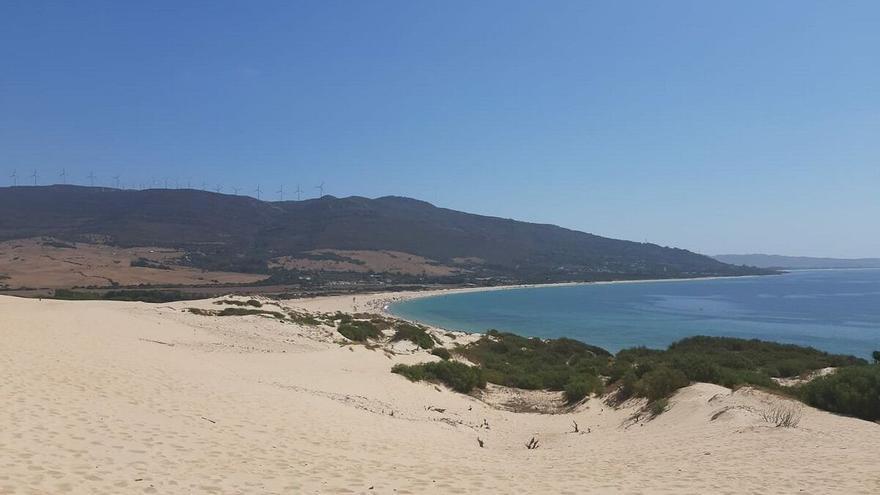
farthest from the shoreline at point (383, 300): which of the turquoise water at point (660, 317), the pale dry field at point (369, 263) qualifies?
the pale dry field at point (369, 263)

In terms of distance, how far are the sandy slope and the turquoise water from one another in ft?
125

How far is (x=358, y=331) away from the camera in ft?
127

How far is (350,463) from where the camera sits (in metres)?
9.64

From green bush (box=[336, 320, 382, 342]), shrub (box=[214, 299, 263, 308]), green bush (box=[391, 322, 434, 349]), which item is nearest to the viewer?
green bush (box=[391, 322, 434, 349])

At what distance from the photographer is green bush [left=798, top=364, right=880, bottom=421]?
14.6 meters

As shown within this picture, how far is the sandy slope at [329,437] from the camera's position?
26.6ft

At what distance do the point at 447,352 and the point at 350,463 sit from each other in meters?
23.7

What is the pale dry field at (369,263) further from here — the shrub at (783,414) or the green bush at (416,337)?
the shrub at (783,414)

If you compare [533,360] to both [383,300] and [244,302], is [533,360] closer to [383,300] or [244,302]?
[244,302]

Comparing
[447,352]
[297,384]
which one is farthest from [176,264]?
[297,384]

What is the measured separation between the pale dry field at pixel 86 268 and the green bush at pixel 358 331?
6628cm

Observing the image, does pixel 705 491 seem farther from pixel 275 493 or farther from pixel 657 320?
pixel 657 320

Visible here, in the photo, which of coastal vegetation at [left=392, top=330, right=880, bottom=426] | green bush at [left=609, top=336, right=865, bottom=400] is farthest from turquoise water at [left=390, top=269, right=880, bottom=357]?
coastal vegetation at [left=392, top=330, right=880, bottom=426]

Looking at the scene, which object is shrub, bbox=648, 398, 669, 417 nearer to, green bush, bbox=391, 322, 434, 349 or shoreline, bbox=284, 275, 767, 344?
green bush, bbox=391, 322, 434, 349
